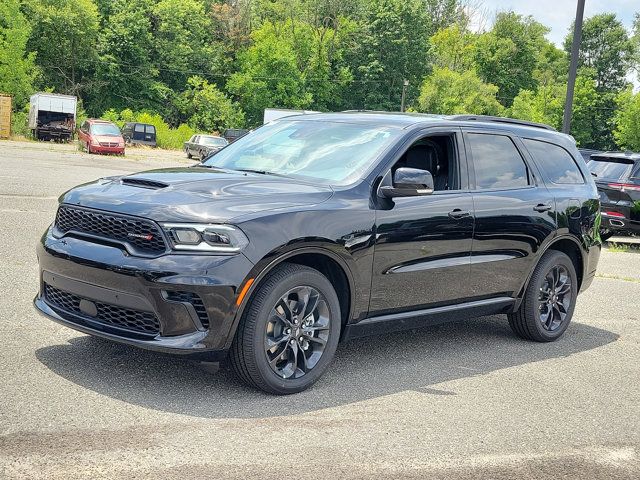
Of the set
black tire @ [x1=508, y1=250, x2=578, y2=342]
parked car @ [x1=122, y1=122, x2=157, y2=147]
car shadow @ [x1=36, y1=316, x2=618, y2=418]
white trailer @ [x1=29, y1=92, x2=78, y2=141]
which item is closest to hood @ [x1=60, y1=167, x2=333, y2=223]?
car shadow @ [x1=36, y1=316, x2=618, y2=418]

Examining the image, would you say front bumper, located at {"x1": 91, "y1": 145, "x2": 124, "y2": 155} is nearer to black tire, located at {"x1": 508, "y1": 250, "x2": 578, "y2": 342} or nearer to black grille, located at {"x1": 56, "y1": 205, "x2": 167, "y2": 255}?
black tire, located at {"x1": 508, "y1": 250, "x2": 578, "y2": 342}

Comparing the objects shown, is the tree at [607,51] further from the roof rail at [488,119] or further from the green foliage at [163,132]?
the roof rail at [488,119]

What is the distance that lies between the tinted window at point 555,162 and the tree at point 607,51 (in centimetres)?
8754

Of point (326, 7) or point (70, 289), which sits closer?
point (70, 289)

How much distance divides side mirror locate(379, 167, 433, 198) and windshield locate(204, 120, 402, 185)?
0.78ft

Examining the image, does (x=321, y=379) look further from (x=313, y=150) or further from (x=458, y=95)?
(x=458, y=95)

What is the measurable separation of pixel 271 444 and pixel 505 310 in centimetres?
324

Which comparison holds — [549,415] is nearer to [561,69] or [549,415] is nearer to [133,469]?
[133,469]

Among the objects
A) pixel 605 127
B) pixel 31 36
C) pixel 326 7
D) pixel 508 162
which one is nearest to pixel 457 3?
pixel 326 7

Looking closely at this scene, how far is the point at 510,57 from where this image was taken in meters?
91.7

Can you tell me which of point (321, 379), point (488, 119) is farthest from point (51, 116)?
point (321, 379)

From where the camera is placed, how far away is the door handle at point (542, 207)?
7.09 m

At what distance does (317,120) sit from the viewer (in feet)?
22.0

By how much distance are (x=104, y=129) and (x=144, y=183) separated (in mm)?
37856
